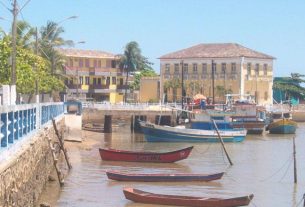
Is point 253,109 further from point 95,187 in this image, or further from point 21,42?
point 95,187

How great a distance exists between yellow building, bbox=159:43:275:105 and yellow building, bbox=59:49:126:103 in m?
7.43

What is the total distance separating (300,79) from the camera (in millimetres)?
118562

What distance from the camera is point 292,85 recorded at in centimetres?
11750

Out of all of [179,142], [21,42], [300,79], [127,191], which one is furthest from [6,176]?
[300,79]

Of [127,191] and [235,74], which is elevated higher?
[235,74]

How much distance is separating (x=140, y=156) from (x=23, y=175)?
20.5 metres

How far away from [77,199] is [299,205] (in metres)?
8.43

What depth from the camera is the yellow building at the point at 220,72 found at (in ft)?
320

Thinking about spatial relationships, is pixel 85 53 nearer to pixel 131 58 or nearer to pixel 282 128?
pixel 131 58

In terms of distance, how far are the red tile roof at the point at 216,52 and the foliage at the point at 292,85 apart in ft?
50.1

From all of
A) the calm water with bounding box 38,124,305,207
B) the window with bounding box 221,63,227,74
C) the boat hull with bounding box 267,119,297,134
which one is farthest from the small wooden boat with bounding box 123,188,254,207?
the window with bounding box 221,63,227,74

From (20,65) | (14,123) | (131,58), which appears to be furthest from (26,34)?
(131,58)

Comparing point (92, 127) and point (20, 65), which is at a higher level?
point (20, 65)

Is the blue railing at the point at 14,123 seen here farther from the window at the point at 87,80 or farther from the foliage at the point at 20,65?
the window at the point at 87,80
